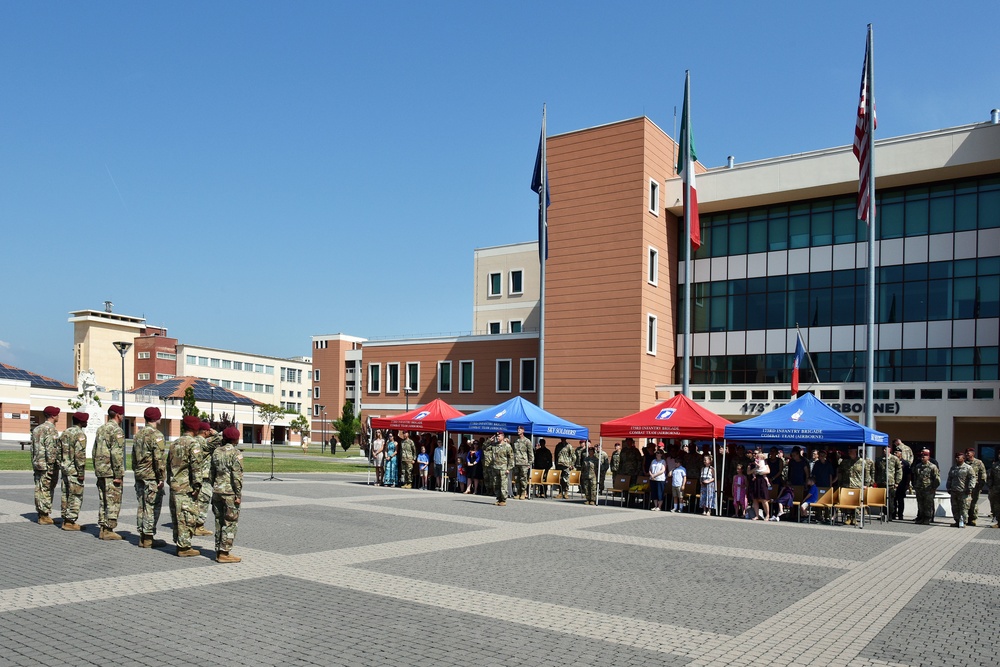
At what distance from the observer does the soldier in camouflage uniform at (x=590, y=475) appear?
2352cm

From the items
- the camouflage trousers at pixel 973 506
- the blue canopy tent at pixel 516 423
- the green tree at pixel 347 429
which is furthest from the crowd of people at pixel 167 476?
the green tree at pixel 347 429

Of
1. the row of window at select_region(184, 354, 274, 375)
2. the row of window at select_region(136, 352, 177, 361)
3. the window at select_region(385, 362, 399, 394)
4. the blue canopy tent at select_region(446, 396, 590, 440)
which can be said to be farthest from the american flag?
the row of window at select_region(136, 352, 177, 361)

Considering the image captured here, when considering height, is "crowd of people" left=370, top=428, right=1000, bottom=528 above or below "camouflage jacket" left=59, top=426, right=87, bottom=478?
below

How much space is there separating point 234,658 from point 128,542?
6.74m

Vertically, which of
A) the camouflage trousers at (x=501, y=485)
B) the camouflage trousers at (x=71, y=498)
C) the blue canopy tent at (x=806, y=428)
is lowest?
the camouflage trousers at (x=501, y=485)

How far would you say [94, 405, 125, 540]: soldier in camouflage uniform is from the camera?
12797 millimetres

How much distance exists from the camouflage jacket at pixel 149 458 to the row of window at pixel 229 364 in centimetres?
11328

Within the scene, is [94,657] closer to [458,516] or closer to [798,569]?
[798,569]

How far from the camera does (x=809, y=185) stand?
40125mm

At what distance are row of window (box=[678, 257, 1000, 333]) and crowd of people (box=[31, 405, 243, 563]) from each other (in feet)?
110

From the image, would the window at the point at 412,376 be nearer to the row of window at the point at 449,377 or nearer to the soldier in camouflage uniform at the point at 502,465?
the row of window at the point at 449,377

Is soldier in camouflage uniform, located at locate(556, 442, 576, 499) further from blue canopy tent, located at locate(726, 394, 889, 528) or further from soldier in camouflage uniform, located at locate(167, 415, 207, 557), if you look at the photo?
soldier in camouflage uniform, located at locate(167, 415, 207, 557)

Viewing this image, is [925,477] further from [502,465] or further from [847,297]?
[847,297]

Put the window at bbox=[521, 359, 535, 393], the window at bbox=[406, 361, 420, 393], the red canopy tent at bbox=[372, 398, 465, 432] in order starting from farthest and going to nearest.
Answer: the window at bbox=[406, 361, 420, 393] → the window at bbox=[521, 359, 535, 393] → the red canopy tent at bbox=[372, 398, 465, 432]
